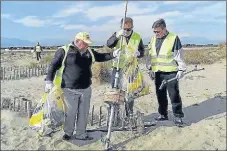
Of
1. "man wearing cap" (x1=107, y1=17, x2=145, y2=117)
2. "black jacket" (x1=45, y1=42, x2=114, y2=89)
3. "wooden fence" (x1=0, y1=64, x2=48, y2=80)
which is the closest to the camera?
"black jacket" (x1=45, y1=42, x2=114, y2=89)

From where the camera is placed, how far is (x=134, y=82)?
7762 mm

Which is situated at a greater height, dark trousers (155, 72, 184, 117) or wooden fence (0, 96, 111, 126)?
dark trousers (155, 72, 184, 117)

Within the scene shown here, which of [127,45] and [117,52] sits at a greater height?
[127,45]

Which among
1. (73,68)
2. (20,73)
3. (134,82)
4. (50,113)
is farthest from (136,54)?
(20,73)

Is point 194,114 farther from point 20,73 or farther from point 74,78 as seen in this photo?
point 20,73

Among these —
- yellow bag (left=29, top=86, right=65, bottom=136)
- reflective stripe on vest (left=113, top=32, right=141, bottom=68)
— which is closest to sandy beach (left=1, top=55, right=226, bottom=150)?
yellow bag (left=29, top=86, right=65, bottom=136)

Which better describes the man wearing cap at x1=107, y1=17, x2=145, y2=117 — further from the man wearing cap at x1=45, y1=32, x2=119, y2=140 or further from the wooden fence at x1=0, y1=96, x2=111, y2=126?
the wooden fence at x1=0, y1=96, x2=111, y2=126

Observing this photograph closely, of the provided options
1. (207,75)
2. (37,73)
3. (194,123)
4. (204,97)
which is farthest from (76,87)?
(37,73)

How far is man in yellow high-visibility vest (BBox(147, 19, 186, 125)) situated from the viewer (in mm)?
7938

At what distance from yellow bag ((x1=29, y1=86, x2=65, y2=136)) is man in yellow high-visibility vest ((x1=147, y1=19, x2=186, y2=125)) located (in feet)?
6.67

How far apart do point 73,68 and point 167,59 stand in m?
1.90

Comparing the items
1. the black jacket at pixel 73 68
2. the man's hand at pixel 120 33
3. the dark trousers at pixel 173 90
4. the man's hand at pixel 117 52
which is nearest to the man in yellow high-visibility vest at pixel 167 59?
the dark trousers at pixel 173 90

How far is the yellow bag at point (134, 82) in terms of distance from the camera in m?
7.70

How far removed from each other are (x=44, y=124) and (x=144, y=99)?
4.22m
